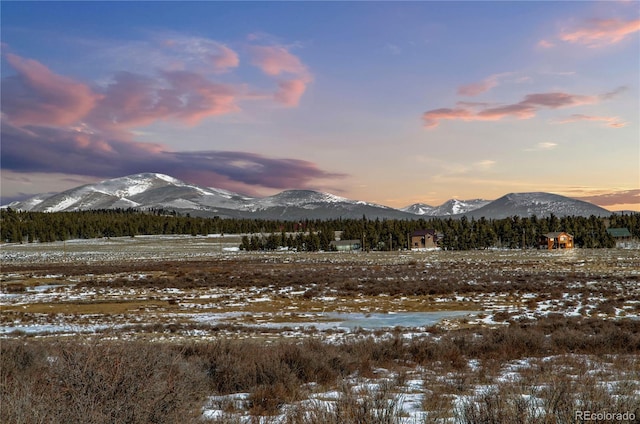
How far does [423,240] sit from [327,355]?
4346 inches

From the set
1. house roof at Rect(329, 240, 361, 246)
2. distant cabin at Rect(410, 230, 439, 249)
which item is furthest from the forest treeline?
distant cabin at Rect(410, 230, 439, 249)

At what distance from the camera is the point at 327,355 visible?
9891mm

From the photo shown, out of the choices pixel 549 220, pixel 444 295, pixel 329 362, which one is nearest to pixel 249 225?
pixel 549 220

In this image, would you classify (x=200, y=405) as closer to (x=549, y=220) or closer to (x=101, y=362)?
(x=101, y=362)

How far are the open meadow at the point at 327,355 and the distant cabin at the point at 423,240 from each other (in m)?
83.0

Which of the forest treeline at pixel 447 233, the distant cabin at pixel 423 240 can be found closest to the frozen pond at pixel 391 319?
the forest treeline at pixel 447 233

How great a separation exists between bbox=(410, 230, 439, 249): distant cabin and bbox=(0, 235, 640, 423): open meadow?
83.0 meters

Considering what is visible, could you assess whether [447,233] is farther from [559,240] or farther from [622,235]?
[622,235]

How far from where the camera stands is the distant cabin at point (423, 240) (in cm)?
11550

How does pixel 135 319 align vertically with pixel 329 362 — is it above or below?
below

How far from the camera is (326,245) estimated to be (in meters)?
109

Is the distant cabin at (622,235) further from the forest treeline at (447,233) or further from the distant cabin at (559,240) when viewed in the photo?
the distant cabin at (559,240)

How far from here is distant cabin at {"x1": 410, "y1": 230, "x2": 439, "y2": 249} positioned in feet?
379

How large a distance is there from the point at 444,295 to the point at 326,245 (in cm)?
7936
